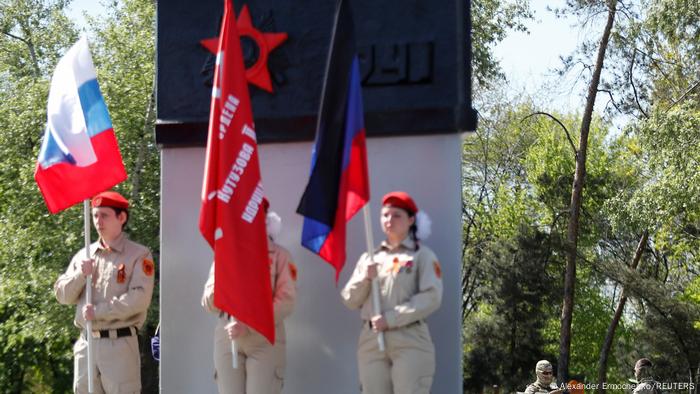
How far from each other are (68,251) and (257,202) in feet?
41.6

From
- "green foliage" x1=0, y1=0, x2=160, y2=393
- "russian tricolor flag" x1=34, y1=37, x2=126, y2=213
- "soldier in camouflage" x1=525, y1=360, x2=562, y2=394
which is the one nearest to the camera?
"russian tricolor flag" x1=34, y1=37, x2=126, y2=213

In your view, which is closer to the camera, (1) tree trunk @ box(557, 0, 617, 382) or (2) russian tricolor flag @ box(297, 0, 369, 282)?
(2) russian tricolor flag @ box(297, 0, 369, 282)

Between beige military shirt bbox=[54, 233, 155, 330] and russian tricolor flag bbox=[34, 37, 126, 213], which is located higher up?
russian tricolor flag bbox=[34, 37, 126, 213]

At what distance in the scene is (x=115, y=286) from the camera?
27.9 ft

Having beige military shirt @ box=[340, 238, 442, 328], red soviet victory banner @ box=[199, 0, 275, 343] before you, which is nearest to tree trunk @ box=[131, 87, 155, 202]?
red soviet victory banner @ box=[199, 0, 275, 343]

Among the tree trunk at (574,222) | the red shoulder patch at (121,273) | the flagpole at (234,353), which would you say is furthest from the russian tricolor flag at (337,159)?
the tree trunk at (574,222)

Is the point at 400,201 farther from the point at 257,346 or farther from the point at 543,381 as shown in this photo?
the point at 543,381

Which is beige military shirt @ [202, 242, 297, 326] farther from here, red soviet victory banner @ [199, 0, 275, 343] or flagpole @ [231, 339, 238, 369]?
flagpole @ [231, 339, 238, 369]

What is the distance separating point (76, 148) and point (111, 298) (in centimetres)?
117

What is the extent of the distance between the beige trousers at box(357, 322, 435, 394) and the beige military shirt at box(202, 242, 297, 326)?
603 mm

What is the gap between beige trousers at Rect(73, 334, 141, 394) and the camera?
8.41 meters

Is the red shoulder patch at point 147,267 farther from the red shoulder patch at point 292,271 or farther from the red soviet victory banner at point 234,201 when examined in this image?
the red shoulder patch at point 292,271

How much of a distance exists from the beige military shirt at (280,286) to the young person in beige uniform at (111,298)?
56 centimetres

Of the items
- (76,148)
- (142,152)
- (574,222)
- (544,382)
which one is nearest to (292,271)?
(76,148)
